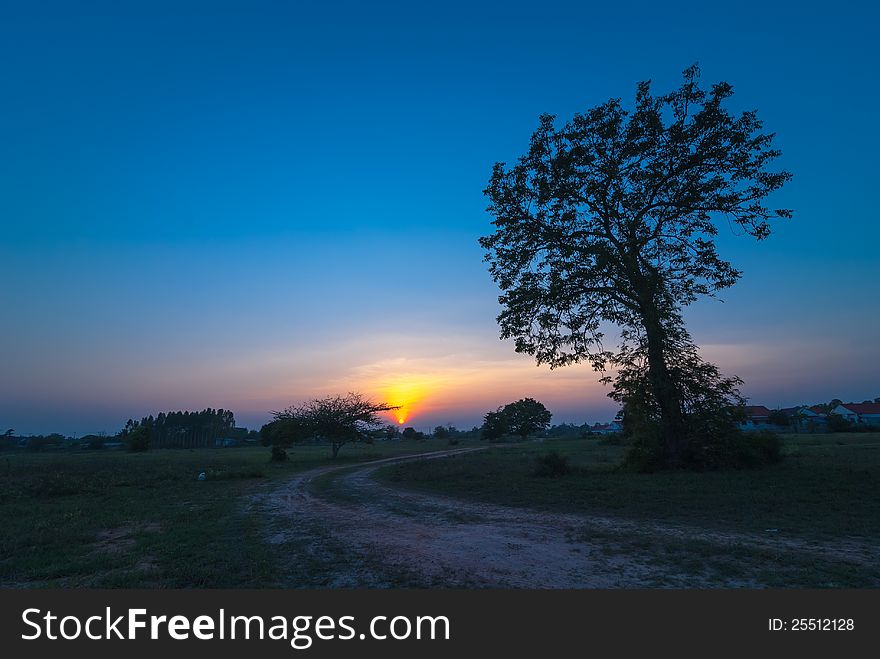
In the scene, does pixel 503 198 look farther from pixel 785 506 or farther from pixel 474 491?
pixel 785 506

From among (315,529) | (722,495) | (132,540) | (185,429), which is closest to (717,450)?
(722,495)

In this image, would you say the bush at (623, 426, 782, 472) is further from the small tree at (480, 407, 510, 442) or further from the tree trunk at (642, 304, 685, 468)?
the small tree at (480, 407, 510, 442)

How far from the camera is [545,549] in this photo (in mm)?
7617

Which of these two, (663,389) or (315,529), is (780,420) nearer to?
(663,389)

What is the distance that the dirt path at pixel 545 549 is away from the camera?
596cm

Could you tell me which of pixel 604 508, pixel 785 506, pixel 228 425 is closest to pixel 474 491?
pixel 604 508

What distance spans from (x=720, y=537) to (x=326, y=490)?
14.2 meters

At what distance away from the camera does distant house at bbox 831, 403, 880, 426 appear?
89812 millimetres

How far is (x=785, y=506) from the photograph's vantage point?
10914mm

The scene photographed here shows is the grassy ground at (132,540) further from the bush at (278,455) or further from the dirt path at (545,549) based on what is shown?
the bush at (278,455)

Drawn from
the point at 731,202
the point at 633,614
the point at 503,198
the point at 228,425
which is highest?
the point at 503,198

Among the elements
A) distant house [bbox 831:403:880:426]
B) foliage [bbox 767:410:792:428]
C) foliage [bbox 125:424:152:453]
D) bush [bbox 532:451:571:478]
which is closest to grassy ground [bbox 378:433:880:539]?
bush [bbox 532:451:571:478]

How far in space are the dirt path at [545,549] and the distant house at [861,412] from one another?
111 meters

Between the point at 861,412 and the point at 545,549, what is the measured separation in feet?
404
